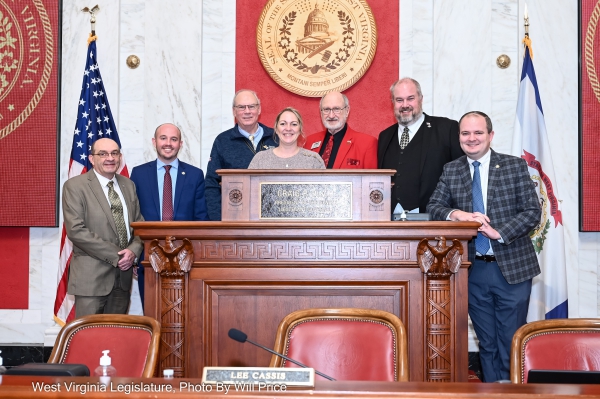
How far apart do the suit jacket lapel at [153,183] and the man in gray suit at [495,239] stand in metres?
1.99

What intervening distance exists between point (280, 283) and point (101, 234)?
1759 millimetres

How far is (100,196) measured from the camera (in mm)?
4867

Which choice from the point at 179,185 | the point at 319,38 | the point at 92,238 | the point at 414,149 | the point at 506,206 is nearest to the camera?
the point at 506,206

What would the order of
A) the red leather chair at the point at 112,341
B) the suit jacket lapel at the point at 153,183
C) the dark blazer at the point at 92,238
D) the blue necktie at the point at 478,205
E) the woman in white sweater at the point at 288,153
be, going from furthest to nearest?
1. the suit jacket lapel at the point at 153,183
2. the dark blazer at the point at 92,238
3. the woman in white sweater at the point at 288,153
4. the blue necktie at the point at 478,205
5. the red leather chair at the point at 112,341

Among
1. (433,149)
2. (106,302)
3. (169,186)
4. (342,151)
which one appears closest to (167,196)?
(169,186)

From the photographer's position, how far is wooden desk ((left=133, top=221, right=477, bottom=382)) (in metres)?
3.58

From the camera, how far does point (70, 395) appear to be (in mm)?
1719

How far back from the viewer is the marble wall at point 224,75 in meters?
6.06

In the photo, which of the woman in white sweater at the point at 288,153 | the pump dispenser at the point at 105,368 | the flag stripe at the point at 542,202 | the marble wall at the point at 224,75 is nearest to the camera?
the pump dispenser at the point at 105,368

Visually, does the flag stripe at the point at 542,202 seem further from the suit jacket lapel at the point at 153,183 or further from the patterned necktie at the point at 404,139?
the suit jacket lapel at the point at 153,183

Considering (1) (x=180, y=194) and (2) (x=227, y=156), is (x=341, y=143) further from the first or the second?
(1) (x=180, y=194)

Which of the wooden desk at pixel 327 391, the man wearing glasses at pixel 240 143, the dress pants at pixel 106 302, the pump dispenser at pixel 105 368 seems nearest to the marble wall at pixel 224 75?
the man wearing glasses at pixel 240 143

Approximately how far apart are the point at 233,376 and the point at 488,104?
4862 millimetres

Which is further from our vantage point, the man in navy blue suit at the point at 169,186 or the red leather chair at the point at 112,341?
the man in navy blue suit at the point at 169,186
